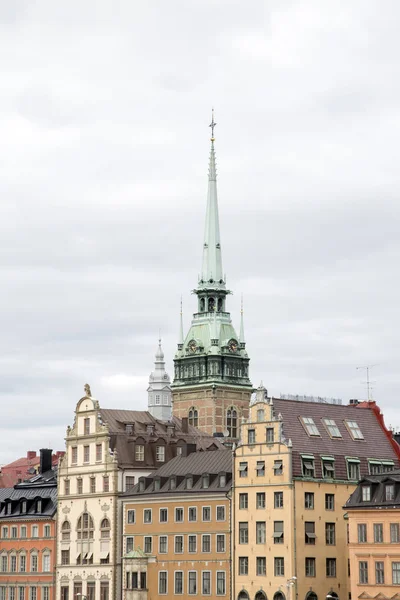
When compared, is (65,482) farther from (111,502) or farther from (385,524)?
(385,524)

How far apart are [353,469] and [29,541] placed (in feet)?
149

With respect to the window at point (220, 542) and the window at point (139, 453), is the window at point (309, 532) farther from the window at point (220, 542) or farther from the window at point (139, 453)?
the window at point (139, 453)

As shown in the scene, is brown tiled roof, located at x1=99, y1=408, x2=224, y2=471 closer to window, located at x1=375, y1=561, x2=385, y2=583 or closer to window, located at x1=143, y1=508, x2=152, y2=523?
window, located at x1=143, y1=508, x2=152, y2=523

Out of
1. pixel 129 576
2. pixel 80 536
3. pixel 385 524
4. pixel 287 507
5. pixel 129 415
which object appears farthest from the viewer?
pixel 129 415

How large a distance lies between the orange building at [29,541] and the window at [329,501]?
3943 cm

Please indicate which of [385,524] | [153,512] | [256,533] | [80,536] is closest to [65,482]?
[80,536]

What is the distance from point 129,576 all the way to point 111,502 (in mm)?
9624

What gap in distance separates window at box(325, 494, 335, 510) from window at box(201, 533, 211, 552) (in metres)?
13.1

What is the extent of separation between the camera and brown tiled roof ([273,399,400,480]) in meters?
145

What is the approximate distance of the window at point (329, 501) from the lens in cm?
14400

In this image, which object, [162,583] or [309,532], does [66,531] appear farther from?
[309,532]

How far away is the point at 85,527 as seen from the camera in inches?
6496

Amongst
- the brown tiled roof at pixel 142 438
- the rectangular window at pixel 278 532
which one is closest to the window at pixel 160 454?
the brown tiled roof at pixel 142 438

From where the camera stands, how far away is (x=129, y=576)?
15488 cm
